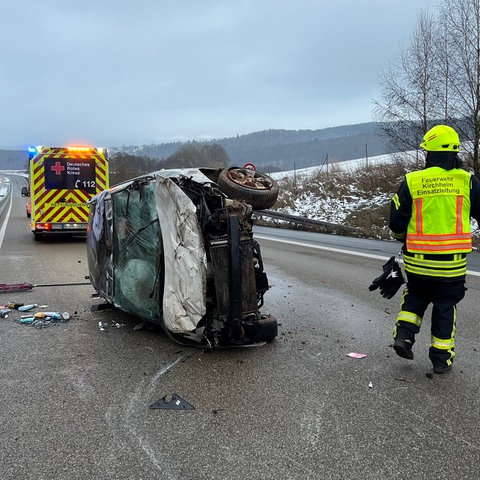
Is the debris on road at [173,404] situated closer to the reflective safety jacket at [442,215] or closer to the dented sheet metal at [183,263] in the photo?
the dented sheet metal at [183,263]

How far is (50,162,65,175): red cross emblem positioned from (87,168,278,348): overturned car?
915 cm

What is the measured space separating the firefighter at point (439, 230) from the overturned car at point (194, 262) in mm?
1262

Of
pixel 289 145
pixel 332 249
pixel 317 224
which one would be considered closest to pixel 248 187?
pixel 332 249

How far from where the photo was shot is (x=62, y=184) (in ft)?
43.0

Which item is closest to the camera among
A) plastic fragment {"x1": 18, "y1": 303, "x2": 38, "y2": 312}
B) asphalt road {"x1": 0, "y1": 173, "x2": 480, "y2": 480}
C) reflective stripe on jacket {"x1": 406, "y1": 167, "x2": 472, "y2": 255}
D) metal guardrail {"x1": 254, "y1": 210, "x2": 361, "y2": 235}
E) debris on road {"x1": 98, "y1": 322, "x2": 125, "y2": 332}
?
asphalt road {"x1": 0, "y1": 173, "x2": 480, "y2": 480}

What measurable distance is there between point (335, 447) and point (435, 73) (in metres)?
17.9

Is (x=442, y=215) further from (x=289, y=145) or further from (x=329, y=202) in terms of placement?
(x=289, y=145)

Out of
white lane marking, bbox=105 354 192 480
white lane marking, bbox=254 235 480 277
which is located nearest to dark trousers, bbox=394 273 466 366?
white lane marking, bbox=105 354 192 480

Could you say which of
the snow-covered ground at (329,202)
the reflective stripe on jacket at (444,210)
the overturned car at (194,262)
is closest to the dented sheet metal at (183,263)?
the overturned car at (194,262)

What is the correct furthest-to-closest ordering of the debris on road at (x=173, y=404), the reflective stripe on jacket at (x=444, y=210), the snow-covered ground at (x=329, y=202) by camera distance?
the snow-covered ground at (x=329, y=202), the reflective stripe on jacket at (x=444, y=210), the debris on road at (x=173, y=404)

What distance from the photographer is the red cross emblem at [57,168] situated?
13.0 metres

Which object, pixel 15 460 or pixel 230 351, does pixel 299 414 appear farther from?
pixel 15 460

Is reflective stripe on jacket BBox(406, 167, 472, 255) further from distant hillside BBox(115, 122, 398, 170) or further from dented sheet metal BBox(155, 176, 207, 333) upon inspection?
distant hillside BBox(115, 122, 398, 170)

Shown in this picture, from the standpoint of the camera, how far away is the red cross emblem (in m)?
13.0
